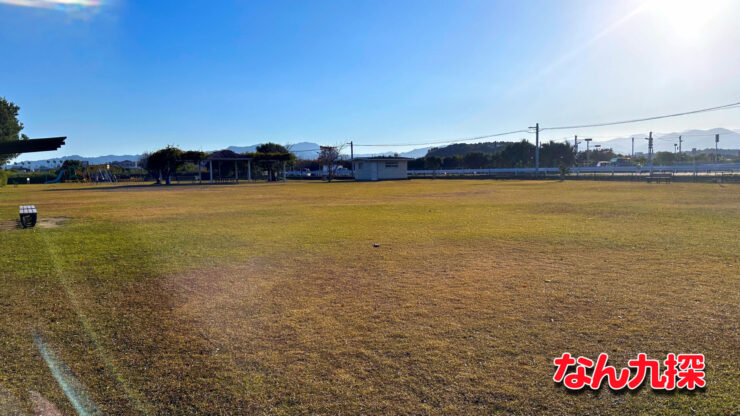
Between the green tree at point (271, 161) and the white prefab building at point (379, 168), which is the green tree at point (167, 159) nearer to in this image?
the green tree at point (271, 161)

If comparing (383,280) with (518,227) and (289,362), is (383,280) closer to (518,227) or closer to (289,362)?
(289,362)

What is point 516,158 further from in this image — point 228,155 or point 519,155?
point 228,155

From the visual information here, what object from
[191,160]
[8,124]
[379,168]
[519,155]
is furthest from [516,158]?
[8,124]

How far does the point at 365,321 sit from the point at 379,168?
54325 millimetres

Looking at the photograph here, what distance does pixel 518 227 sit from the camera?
10.9 metres

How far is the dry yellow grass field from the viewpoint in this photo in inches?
120

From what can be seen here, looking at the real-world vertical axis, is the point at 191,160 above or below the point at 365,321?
above

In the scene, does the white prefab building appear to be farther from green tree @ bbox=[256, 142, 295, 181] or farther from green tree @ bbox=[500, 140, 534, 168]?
green tree @ bbox=[500, 140, 534, 168]

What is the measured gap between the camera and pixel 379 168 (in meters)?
58.3

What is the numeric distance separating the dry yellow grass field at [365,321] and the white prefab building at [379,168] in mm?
49019

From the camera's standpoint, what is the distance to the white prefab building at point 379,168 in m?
57.9

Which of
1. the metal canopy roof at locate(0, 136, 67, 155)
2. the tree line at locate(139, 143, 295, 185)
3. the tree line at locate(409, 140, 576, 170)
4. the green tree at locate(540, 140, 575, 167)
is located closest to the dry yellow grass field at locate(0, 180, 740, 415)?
the metal canopy roof at locate(0, 136, 67, 155)

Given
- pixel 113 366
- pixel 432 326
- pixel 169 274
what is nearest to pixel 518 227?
pixel 432 326

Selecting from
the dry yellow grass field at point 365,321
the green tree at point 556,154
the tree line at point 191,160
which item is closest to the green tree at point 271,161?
the tree line at point 191,160
